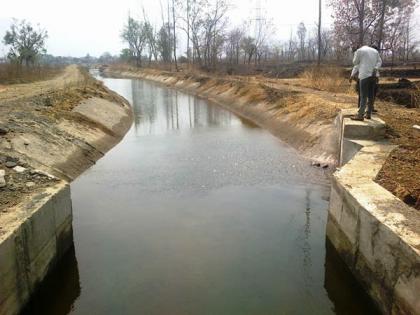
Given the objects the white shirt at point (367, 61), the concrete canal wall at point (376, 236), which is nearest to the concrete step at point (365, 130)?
the white shirt at point (367, 61)

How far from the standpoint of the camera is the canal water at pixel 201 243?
5324 millimetres

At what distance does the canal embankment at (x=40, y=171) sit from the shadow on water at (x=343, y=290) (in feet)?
12.8

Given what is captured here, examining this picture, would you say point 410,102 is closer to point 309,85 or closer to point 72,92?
point 309,85

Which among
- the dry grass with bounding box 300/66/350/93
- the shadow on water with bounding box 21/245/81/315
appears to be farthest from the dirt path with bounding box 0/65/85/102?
the dry grass with bounding box 300/66/350/93

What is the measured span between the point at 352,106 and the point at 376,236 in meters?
10.3

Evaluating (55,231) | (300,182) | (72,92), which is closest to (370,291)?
(55,231)

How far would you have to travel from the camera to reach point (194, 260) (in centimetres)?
621

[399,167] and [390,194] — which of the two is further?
[399,167]

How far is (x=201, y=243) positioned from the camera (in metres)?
6.73

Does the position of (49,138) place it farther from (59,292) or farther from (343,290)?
(343,290)

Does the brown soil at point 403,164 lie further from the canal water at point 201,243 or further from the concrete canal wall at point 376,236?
the canal water at point 201,243

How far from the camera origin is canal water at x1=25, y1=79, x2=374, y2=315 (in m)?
5.32

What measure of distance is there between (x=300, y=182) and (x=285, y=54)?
6824cm

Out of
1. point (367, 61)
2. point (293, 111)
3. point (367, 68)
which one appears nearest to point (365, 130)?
point (367, 68)
